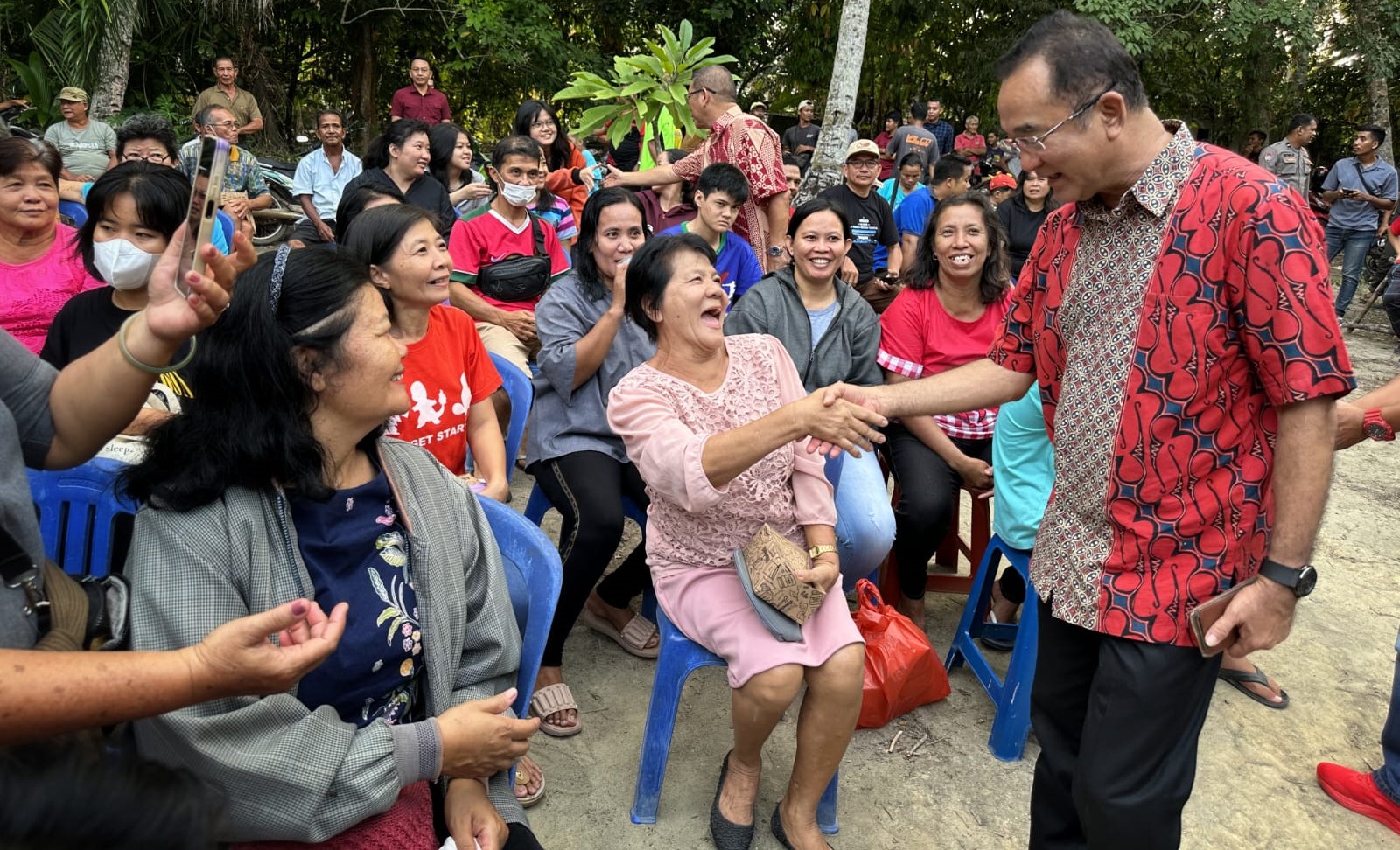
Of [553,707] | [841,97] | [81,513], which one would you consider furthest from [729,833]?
[841,97]

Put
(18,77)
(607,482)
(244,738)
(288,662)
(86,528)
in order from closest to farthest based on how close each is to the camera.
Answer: (288,662)
(244,738)
(86,528)
(607,482)
(18,77)

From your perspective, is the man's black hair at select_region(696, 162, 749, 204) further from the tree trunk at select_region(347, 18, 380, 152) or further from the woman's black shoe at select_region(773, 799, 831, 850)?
the tree trunk at select_region(347, 18, 380, 152)

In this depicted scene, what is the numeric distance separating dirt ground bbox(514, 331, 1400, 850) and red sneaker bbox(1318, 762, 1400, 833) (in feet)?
0.11

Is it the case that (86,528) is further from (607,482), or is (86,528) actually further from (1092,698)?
(1092,698)

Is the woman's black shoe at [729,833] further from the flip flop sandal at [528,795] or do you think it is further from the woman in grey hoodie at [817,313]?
the woman in grey hoodie at [817,313]

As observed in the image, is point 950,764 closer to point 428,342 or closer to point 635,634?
point 635,634

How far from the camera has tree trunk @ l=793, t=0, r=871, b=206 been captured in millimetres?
7215

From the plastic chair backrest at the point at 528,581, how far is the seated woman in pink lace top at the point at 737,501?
0.40m

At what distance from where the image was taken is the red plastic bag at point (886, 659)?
10.2 ft

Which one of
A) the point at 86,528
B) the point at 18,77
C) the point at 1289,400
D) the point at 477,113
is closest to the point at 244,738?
the point at 86,528

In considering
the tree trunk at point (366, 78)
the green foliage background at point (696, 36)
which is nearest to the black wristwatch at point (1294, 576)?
the green foliage background at point (696, 36)

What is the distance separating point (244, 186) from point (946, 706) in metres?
6.78

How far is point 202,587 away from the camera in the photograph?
1.63 metres

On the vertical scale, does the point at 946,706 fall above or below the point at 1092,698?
below
